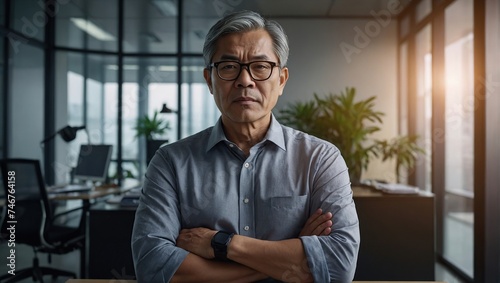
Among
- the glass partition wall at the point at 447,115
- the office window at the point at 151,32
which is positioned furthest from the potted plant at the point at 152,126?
the glass partition wall at the point at 447,115

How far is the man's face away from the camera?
141 cm

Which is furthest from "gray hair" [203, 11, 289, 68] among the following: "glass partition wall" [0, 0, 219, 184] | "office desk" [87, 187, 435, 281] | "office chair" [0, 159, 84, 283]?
"glass partition wall" [0, 0, 219, 184]

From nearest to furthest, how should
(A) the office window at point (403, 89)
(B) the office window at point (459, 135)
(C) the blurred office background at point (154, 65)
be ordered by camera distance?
(B) the office window at point (459, 135)
(C) the blurred office background at point (154, 65)
(A) the office window at point (403, 89)

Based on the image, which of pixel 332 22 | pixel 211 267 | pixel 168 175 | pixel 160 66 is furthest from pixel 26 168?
pixel 332 22

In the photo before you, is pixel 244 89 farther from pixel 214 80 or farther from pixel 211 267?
pixel 211 267

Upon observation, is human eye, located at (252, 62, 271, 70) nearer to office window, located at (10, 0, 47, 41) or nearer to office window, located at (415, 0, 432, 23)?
office window, located at (415, 0, 432, 23)

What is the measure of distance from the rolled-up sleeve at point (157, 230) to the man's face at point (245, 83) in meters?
0.31

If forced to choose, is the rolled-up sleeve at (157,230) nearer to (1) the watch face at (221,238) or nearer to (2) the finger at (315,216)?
(1) the watch face at (221,238)

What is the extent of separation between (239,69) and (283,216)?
0.51 meters

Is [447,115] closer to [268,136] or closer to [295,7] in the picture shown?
[295,7]

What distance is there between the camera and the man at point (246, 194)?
1294 millimetres

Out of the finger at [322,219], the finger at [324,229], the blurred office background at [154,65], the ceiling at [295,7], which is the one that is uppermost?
the ceiling at [295,7]

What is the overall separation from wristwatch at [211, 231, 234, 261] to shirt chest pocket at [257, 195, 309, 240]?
0.15 metres

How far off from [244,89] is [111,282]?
72 cm
